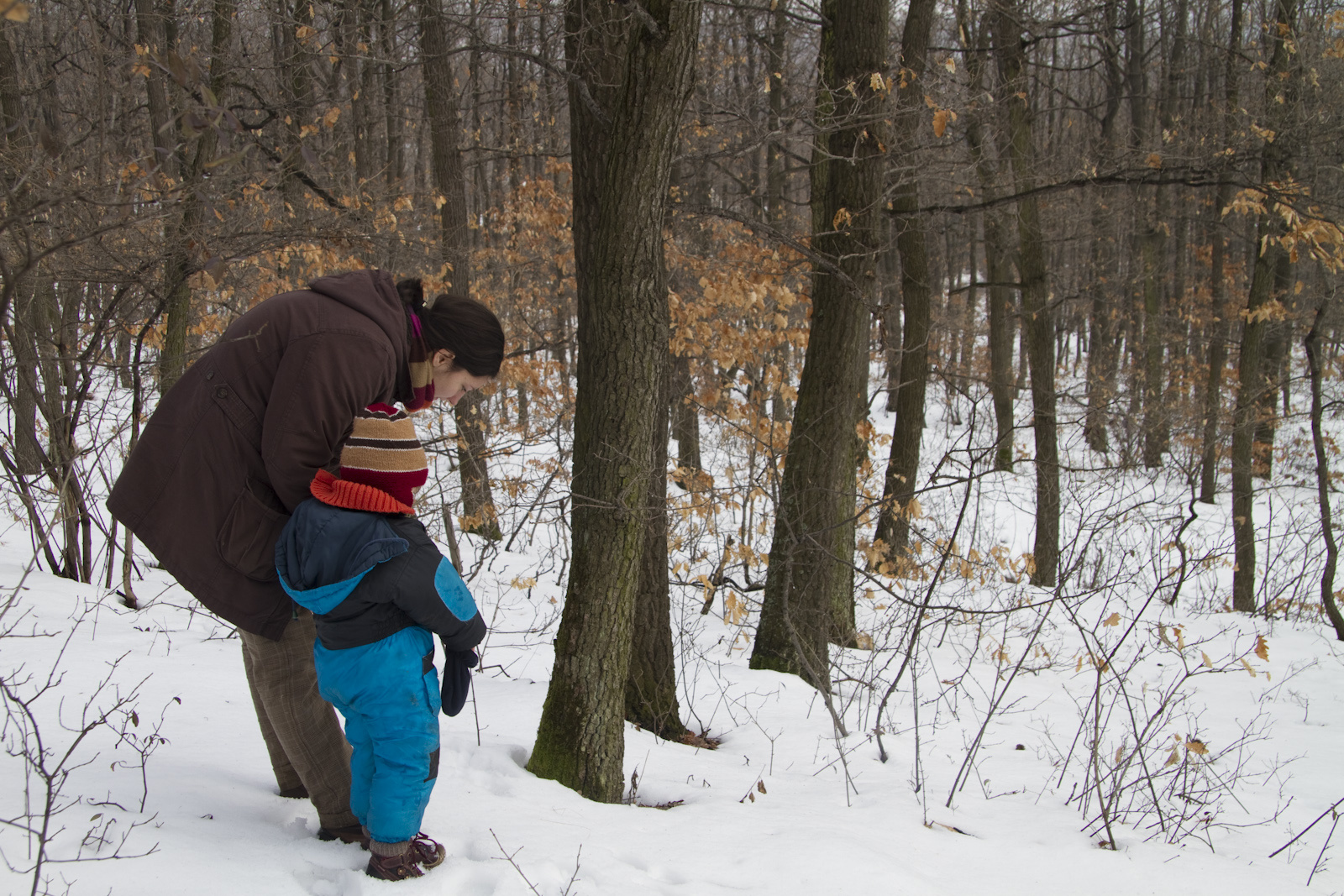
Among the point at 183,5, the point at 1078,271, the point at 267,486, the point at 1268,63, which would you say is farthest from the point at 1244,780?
the point at 1078,271

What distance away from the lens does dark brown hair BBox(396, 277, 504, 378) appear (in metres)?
2.35

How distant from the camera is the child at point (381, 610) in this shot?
2.05 metres

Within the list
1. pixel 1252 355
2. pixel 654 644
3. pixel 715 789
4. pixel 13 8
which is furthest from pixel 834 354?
pixel 1252 355

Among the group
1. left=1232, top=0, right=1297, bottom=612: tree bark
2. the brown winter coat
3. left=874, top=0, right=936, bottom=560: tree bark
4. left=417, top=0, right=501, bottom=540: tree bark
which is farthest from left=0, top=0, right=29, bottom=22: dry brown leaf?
left=1232, top=0, right=1297, bottom=612: tree bark

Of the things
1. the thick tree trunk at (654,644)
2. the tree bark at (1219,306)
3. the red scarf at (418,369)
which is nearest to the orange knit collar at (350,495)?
the red scarf at (418,369)

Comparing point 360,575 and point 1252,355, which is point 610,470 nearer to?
point 360,575

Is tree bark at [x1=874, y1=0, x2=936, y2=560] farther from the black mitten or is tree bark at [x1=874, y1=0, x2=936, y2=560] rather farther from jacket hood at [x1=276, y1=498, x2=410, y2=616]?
jacket hood at [x1=276, y1=498, x2=410, y2=616]

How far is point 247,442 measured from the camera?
214cm

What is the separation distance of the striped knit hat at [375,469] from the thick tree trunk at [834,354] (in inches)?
142

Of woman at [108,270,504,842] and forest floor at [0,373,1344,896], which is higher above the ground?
woman at [108,270,504,842]

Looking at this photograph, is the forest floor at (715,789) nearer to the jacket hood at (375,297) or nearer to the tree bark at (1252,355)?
the jacket hood at (375,297)

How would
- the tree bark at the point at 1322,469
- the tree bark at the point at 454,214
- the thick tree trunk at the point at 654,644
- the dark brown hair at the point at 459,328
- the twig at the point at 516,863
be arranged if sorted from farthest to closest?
the tree bark at the point at 454,214
the tree bark at the point at 1322,469
the thick tree trunk at the point at 654,644
the dark brown hair at the point at 459,328
the twig at the point at 516,863

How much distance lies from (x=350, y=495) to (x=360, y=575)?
0.67 ft

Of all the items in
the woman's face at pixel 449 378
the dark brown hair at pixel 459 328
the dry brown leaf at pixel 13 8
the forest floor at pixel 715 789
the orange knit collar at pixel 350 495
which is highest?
the dry brown leaf at pixel 13 8
